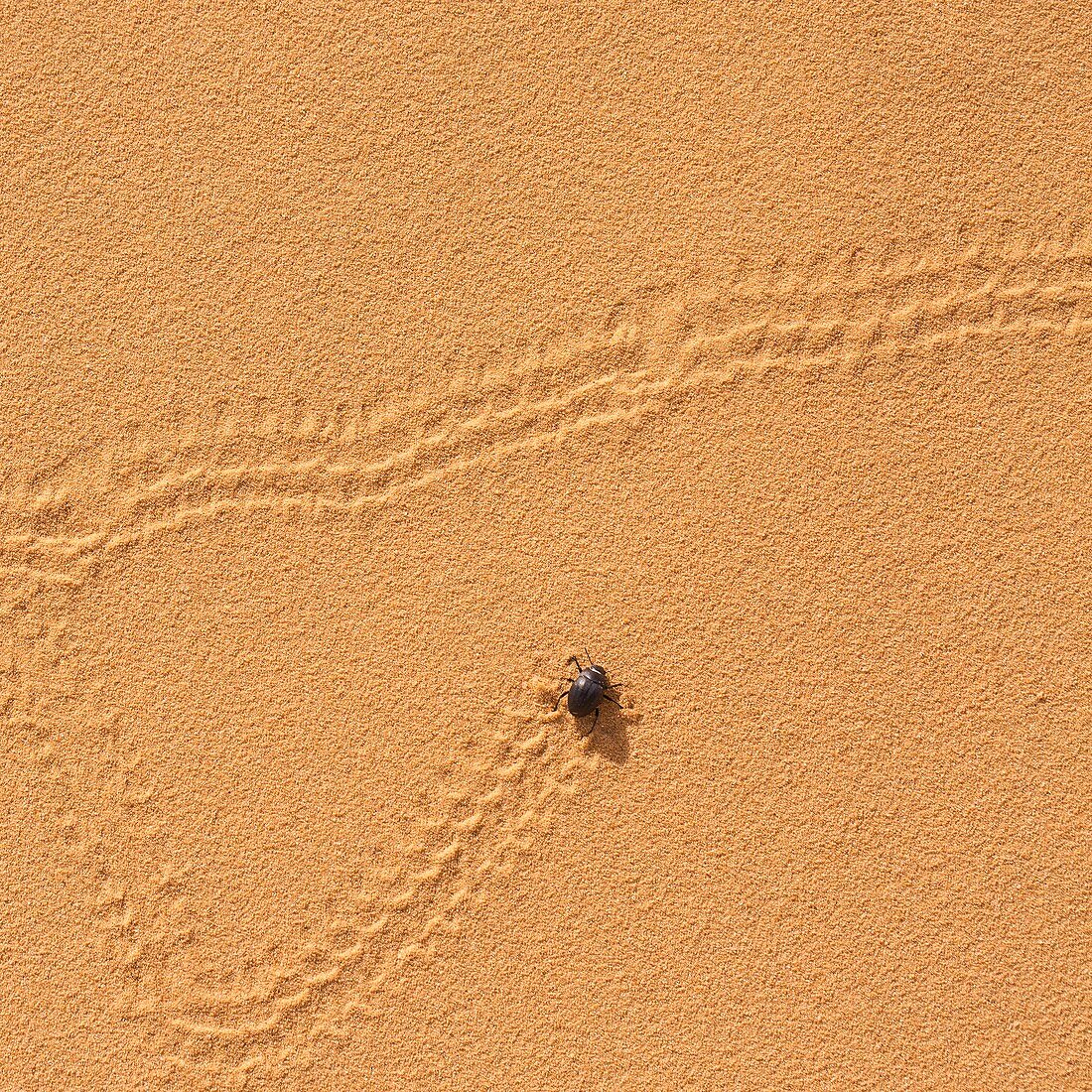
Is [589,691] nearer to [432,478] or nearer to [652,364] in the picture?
[432,478]

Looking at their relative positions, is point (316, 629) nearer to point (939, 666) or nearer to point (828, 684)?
point (828, 684)

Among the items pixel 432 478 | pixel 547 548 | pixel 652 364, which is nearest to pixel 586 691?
pixel 547 548

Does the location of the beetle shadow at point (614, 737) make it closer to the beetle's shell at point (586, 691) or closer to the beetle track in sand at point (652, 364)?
the beetle's shell at point (586, 691)

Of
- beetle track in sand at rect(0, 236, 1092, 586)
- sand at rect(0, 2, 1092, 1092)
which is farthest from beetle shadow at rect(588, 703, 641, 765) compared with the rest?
beetle track in sand at rect(0, 236, 1092, 586)

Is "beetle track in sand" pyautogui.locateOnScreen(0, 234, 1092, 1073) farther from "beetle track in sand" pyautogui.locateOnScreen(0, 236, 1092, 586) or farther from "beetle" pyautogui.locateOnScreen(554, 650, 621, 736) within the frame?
"beetle" pyautogui.locateOnScreen(554, 650, 621, 736)

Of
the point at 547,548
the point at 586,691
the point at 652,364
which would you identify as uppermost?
the point at 652,364

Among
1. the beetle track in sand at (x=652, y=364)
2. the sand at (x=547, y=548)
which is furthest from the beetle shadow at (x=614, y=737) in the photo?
the beetle track in sand at (x=652, y=364)

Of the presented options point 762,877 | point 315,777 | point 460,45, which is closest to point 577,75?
point 460,45
